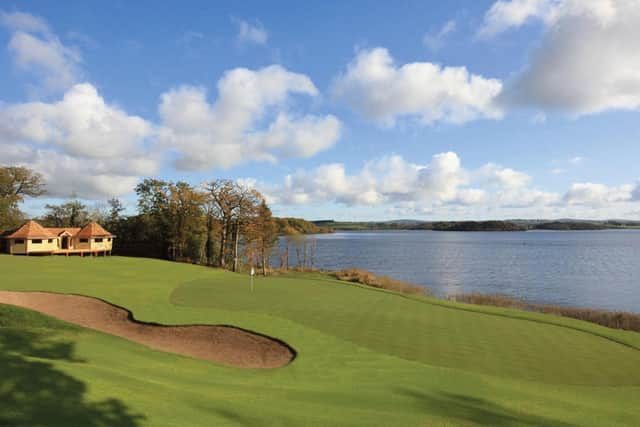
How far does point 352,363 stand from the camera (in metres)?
10.0

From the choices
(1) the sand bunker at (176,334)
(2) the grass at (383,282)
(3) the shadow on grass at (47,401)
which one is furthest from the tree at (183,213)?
(3) the shadow on grass at (47,401)

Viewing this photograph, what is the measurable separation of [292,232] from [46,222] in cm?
3697

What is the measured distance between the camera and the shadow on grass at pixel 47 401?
509cm

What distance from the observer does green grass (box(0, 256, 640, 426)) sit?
6.10 m

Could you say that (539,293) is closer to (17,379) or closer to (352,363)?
(352,363)

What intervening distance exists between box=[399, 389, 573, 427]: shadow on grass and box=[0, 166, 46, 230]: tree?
5340 centimetres

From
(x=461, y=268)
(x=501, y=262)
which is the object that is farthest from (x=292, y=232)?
(x=501, y=262)

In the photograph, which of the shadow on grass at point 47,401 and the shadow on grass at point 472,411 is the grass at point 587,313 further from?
the shadow on grass at point 47,401

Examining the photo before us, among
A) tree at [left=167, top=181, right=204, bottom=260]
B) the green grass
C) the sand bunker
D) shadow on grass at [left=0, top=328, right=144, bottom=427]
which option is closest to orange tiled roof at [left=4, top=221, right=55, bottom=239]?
tree at [left=167, top=181, right=204, bottom=260]

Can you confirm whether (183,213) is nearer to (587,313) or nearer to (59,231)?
(59,231)

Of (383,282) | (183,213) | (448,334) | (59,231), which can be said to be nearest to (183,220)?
(183,213)

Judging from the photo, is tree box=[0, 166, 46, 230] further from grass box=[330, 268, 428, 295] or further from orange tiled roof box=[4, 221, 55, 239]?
grass box=[330, 268, 428, 295]

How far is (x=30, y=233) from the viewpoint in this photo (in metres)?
35.8

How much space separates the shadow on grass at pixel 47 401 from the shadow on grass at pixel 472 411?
5.55m
